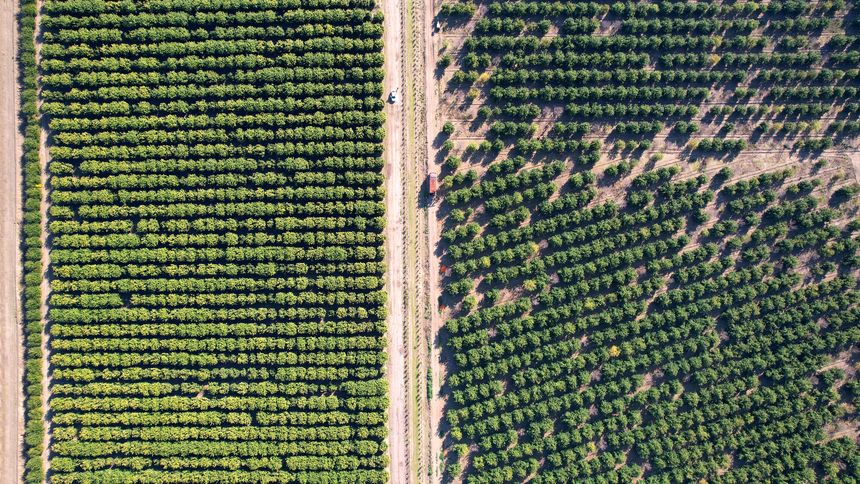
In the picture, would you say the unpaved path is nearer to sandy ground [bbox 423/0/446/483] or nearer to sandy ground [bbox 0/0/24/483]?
sandy ground [bbox 423/0/446/483]

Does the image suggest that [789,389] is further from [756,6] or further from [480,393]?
[756,6]

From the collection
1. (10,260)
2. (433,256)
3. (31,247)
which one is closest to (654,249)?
(433,256)

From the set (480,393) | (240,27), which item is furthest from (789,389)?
(240,27)

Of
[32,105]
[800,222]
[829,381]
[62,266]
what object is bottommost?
[829,381]

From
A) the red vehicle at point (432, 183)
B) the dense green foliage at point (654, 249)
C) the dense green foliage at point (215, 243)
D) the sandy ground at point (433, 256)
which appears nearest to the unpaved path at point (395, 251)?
the dense green foliage at point (215, 243)

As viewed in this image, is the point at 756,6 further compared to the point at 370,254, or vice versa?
the point at 756,6

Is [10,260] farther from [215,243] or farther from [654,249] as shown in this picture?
[654,249]
